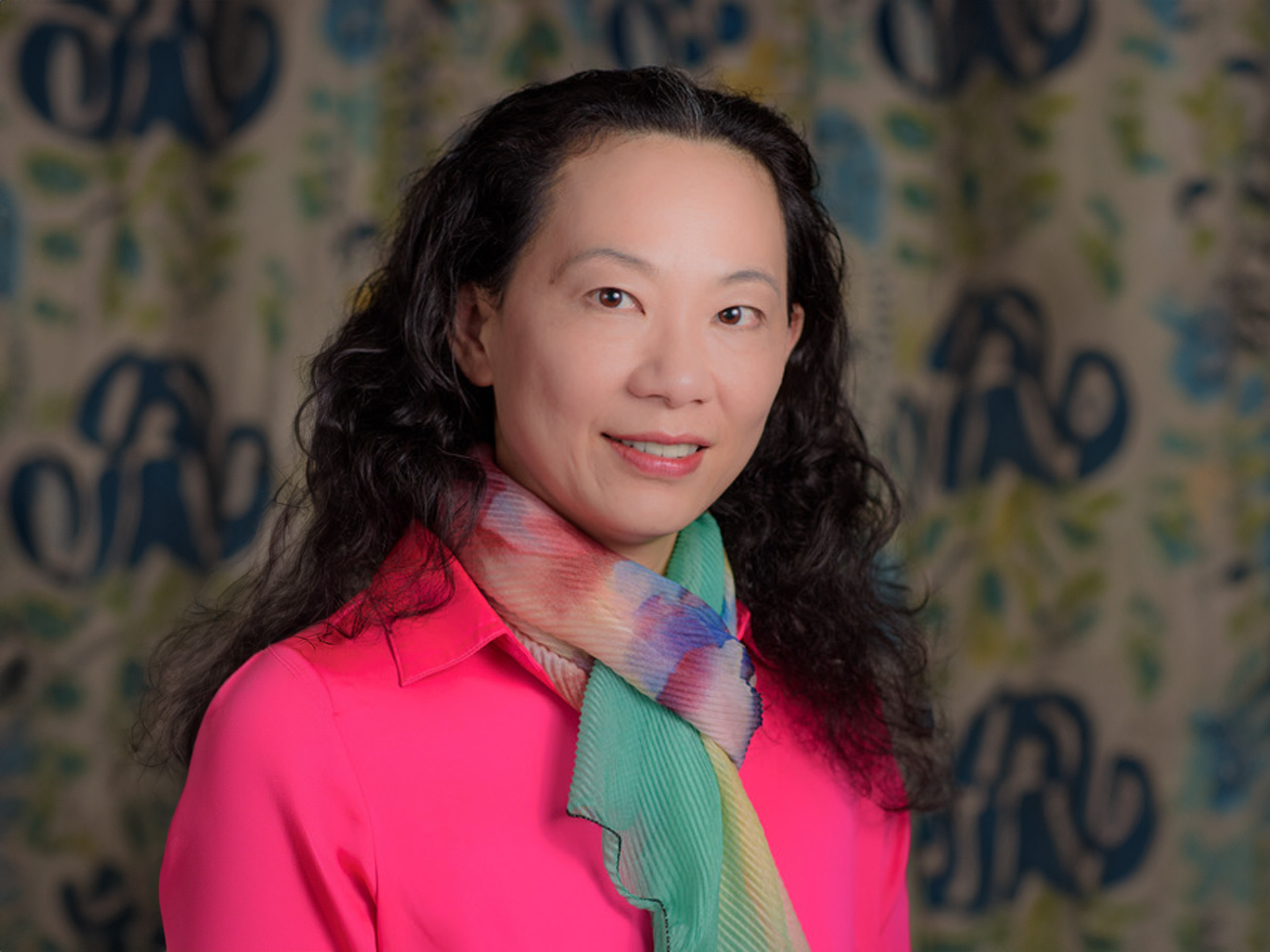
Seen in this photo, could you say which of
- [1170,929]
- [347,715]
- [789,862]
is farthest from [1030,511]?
[347,715]

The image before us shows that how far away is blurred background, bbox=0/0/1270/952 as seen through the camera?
210 cm

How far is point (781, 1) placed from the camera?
7.34ft

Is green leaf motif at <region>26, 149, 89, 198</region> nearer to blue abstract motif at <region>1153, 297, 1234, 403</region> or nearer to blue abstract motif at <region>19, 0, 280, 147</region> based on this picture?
blue abstract motif at <region>19, 0, 280, 147</region>

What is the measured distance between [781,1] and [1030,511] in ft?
3.29

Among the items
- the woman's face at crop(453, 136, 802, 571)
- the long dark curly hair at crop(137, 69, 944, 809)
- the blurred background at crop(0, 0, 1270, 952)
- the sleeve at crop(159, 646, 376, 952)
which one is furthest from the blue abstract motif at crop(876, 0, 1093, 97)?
the sleeve at crop(159, 646, 376, 952)

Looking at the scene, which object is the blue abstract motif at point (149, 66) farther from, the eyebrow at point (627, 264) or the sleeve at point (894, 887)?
the sleeve at point (894, 887)

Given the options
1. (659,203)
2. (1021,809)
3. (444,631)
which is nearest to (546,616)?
(444,631)

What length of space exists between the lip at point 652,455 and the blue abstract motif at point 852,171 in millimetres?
1287

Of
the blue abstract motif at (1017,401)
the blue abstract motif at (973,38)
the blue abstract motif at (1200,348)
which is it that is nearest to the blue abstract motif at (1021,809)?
the blue abstract motif at (1017,401)

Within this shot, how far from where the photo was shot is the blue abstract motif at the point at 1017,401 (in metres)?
2.19

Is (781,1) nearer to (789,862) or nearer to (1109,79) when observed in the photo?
(1109,79)

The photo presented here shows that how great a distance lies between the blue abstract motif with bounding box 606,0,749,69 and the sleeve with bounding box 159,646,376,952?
1571 mm

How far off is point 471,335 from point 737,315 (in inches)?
9.8

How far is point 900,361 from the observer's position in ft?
7.32
